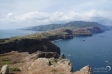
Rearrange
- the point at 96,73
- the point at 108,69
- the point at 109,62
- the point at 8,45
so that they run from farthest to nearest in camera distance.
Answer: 1. the point at 8,45
2. the point at 109,62
3. the point at 108,69
4. the point at 96,73

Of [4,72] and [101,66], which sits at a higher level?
[4,72]

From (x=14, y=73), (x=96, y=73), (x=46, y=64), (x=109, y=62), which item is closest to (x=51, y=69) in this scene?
(x=46, y=64)

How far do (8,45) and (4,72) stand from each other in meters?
95.6

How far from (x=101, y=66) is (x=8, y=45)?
2446 inches

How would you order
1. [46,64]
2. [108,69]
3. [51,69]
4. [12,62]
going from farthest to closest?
1. [108,69]
2. [12,62]
3. [46,64]
4. [51,69]

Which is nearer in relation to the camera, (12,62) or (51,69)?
(51,69)

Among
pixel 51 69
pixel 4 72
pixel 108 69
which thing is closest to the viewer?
pixel 4 72

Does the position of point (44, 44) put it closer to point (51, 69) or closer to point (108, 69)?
point (108, 69)

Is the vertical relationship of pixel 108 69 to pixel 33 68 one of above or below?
below

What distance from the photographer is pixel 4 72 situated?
30.1 meters

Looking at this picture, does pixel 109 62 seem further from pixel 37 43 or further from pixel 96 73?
pixel 37 43

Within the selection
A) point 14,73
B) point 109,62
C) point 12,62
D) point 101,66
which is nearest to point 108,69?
point 101,66

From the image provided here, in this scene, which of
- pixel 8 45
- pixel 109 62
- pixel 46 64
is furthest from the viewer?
pixel 8 45

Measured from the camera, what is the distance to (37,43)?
140875mm
